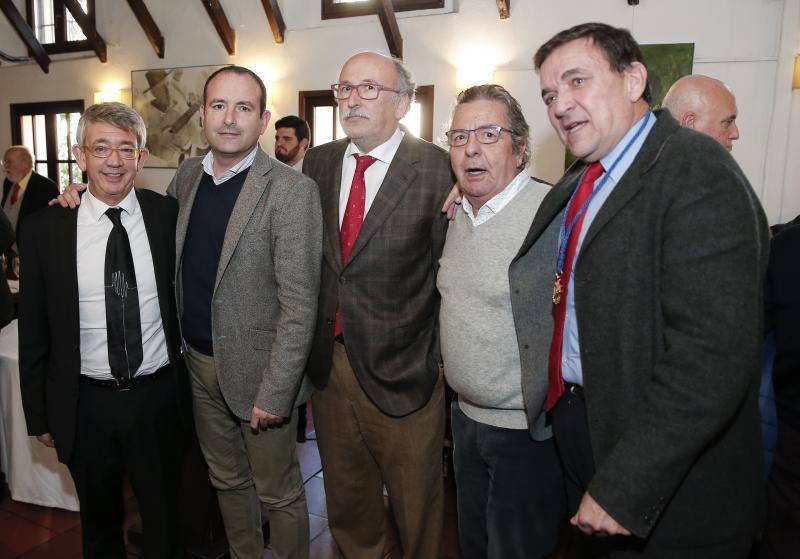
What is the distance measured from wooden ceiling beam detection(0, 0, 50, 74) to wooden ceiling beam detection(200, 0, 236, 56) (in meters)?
3.16

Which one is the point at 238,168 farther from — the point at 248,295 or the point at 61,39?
the point at 61,39

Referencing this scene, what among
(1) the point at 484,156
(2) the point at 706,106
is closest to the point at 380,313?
(1) the point at 484,156

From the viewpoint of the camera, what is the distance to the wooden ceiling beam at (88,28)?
742 cm

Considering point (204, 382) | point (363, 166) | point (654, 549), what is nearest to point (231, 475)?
point (204, 382)

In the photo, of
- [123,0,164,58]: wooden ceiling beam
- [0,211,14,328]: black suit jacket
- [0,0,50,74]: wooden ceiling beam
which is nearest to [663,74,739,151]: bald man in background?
[0,211,14,328]: black suit jacket

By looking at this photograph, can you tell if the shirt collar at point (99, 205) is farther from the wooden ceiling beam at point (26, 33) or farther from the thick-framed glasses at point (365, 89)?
the wooden ceiling beam at point (26, 33)

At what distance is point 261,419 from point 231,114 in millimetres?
1044

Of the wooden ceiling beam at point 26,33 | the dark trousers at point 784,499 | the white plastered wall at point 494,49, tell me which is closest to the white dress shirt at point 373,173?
the dark trousers at point 784,499

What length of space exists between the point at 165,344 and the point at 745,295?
176 cm

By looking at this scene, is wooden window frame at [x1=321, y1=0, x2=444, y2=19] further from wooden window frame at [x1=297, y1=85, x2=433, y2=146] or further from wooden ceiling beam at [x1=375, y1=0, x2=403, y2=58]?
wooden window frame at [x1=297, y1=85, x2=433, y2=146]

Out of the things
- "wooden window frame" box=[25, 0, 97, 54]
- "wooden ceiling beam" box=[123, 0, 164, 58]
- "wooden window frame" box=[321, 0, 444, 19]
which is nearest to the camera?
"wooden window frame" box=[321, 0, 444, 19]

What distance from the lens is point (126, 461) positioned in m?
1.94

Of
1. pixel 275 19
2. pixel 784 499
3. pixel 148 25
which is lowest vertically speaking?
pixel 784 499

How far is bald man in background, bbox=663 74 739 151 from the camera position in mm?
2436
